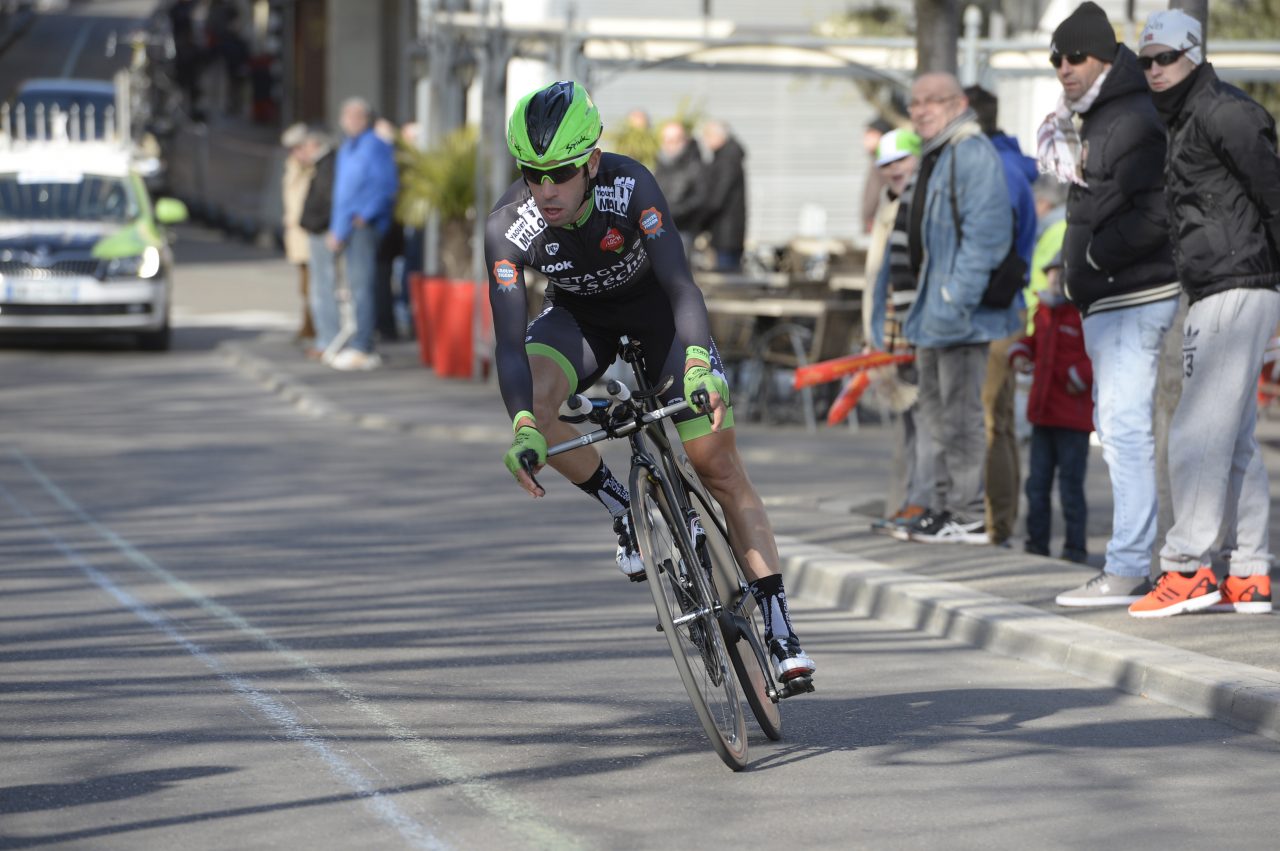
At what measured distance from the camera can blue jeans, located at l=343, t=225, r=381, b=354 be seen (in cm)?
1931

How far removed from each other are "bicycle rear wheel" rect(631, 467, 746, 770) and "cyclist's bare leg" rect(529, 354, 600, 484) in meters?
0.35

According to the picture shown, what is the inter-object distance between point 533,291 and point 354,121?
7.48ft

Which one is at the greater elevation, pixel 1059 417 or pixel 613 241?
pixel 613 241

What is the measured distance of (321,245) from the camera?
19875 millimetres

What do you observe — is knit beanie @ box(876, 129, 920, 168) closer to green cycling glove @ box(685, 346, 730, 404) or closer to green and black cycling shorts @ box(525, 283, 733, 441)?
green and black cycling shorts @ box(525, 283, 733, 441)

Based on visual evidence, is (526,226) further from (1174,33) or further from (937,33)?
(937,33)

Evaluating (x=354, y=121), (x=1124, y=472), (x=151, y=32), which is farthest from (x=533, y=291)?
(x=151, y=32)

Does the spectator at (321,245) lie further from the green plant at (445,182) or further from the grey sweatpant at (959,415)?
the grey sweatpant at (959,415)

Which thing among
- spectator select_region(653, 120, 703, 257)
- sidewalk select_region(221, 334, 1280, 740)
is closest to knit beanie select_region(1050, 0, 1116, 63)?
sidewalk select_region(221, 334, 1280, 740)

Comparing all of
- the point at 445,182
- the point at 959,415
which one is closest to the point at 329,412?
the point at 445,182

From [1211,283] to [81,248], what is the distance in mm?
14674

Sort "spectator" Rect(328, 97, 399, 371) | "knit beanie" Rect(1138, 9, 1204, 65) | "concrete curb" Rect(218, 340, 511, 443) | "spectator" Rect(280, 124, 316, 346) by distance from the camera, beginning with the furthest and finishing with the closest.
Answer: "spectator" Rect(280, 124, 316, 346) → "spectator" Rect(328, 97, 399, 371) → "concrete curb" Rect(218, 340, 511, 443) → "knit beanie" Rect(1138, 9, 1204, 65)

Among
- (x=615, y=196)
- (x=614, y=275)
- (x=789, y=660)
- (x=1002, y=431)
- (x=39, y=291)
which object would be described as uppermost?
(x=615, y=196)

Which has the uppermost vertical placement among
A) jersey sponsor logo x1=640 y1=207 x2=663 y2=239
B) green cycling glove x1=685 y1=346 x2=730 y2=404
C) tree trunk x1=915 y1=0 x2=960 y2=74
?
tree trunk x1=915 y1=0 x2=960 y2=74
